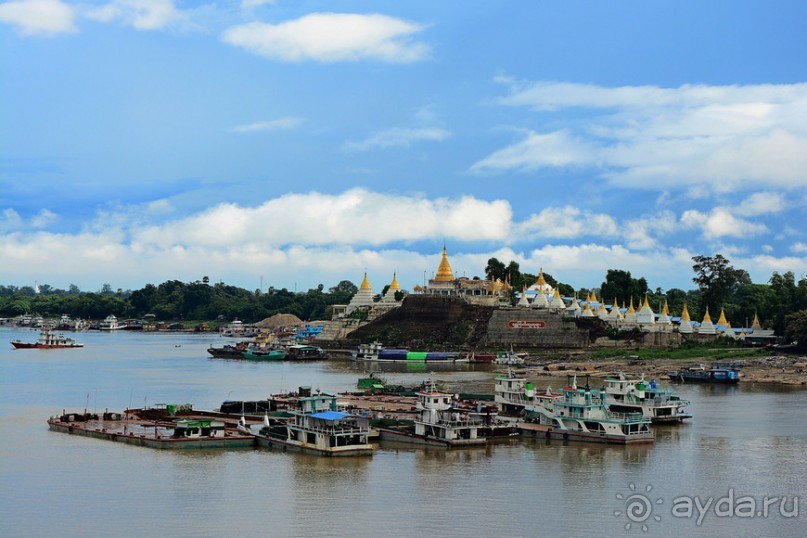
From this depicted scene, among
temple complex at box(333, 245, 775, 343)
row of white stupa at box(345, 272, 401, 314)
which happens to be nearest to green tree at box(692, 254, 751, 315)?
temple complex at box(333, 245, 775, 343)

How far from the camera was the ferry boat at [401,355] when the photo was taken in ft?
362

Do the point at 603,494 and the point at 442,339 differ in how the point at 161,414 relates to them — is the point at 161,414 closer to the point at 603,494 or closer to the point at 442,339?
the point at 603,494

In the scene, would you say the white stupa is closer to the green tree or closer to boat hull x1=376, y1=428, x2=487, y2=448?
the green tree

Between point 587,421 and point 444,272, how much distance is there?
87427mm

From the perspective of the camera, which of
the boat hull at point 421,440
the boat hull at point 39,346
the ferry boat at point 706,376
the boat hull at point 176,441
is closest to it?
the boat hull at point 176,441

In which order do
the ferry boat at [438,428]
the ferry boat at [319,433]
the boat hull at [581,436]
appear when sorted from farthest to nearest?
the boat hull at [581,436] → the ferry boat at [438,428] → the ferry boat at [319,433]

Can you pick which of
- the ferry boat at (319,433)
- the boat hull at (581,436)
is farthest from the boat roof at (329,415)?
the boat hull at (581,436)

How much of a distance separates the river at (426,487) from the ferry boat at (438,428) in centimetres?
76

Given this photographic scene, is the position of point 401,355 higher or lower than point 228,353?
higher

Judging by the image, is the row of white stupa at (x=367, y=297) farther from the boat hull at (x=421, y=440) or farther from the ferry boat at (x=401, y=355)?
the boat hull at (x=421, y=440)

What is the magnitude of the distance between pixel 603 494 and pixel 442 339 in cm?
8464

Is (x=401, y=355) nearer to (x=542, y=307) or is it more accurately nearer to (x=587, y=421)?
(x=542, y=307)

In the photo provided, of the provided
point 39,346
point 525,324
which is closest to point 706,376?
point 525,324

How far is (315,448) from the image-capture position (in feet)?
145
